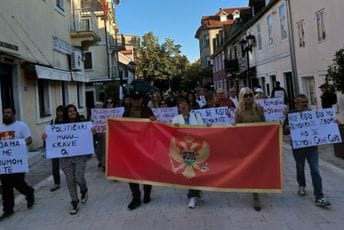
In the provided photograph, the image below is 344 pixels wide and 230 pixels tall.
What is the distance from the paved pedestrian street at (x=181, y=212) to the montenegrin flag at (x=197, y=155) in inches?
15.9

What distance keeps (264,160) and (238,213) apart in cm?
86

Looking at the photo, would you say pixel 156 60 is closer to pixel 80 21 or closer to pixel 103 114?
pixel 80 21

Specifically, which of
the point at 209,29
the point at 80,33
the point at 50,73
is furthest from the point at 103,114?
the point at 209,29

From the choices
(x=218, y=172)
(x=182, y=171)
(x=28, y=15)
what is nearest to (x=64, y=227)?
(x=182, y=171)

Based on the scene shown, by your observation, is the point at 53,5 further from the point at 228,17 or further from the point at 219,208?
the point at 228,17

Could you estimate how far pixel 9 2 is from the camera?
45.1 feet

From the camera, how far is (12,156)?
23.7ft

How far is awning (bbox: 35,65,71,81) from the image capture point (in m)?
15.1

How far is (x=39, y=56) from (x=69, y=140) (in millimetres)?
10079

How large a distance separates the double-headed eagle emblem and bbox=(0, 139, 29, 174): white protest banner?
2.29 metres

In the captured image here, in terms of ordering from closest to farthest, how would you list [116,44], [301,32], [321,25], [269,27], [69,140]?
[69,140]
[321,25]
[301,32]
[269,27]
[116,44]

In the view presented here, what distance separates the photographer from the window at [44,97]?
17.4m

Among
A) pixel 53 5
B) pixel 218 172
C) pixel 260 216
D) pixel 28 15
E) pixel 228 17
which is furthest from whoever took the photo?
pixel 228 17

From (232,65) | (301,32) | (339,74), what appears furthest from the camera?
(232,65)
